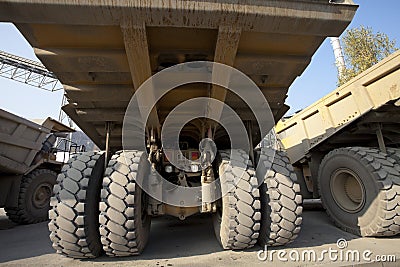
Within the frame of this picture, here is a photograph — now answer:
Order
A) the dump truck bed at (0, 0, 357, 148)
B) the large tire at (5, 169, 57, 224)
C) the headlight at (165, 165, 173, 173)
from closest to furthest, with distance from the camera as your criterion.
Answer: the dump truck bed at (0, 0, 357, 148)
the headlight at (165, 165, 173, 173)
the large tire at (5, 169, 57, 224)

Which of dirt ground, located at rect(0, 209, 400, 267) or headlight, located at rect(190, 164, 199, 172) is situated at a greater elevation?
headlight, located at rect(190, 164, 199, 172)

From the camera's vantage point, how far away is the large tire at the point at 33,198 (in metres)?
5.02

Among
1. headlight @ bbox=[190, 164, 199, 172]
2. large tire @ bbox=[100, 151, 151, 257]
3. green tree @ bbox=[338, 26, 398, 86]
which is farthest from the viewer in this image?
green tree @ bbox=[338, 26, 398, 86]

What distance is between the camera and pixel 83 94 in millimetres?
2529

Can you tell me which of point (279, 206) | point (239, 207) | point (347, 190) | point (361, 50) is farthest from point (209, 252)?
point (361, 50)

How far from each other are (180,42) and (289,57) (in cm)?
98

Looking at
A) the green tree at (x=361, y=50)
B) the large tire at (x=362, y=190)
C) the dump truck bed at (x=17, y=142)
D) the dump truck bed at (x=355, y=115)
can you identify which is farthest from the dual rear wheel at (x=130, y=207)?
the green tree at (x=361, y=50)

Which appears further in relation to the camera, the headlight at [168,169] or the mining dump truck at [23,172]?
the mining dump truck at [23,172]

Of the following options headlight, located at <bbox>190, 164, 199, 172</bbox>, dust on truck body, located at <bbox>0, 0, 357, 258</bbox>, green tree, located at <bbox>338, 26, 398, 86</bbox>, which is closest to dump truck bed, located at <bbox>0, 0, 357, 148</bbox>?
dust on truck body, located at <bbox>0, 0, 357, 258</bbox>

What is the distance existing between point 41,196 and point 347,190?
6.48 metres

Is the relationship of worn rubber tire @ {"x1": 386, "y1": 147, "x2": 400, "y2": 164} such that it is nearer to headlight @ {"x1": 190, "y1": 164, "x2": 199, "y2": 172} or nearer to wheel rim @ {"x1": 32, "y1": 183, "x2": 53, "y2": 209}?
headlight @ {"x1": 190, "y1": 164, "x2": 199, "y2": 172}

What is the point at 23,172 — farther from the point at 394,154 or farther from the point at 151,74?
the point at 394,154

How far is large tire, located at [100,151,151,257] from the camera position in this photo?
7.47 ft

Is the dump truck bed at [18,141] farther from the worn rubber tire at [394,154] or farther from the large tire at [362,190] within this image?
the worn rubber tire at [394,154]
